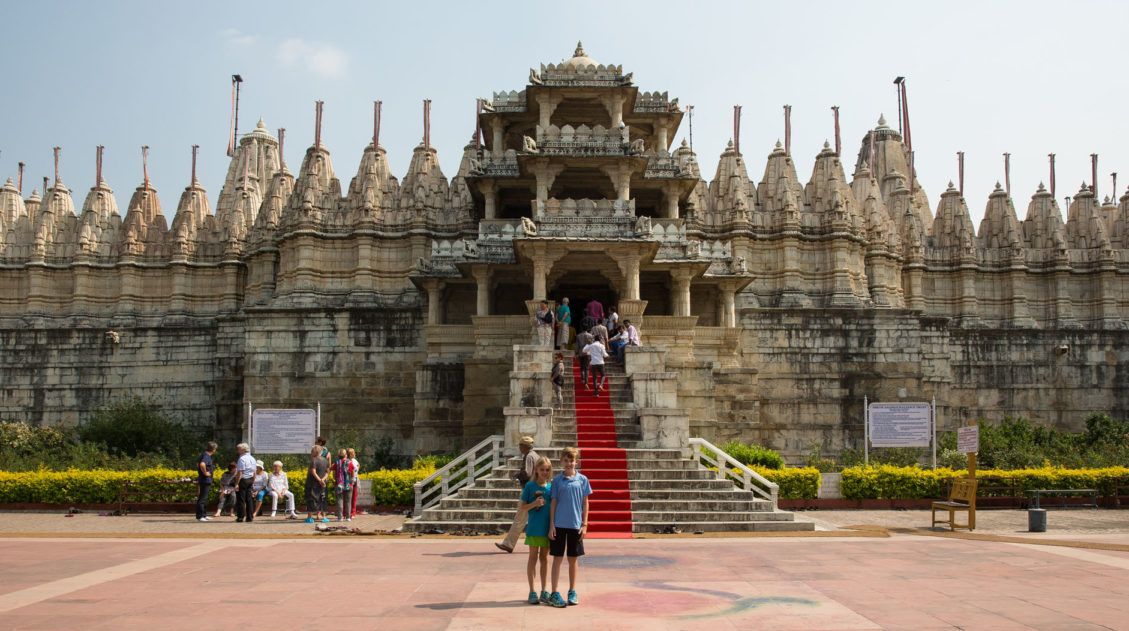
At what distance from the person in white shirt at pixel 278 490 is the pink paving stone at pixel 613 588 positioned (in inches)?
249

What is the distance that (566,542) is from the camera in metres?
11.9

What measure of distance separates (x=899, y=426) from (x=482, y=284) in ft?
42.7

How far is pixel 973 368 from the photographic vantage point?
4344 cm

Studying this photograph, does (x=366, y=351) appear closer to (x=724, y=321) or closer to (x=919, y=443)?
(x=724, y=321)

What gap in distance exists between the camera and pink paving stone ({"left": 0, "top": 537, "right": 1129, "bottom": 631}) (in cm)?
1071

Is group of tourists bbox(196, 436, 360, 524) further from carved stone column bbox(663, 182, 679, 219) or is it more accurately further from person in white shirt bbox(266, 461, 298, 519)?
carved stone column bbox(663, 182, 679, 219)

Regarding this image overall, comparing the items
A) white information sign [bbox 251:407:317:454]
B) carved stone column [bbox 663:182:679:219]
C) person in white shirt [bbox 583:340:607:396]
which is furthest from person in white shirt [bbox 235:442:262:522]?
carved stone column [bbox 663:182:679:219]

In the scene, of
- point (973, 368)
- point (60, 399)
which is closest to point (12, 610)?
point (60, 399)

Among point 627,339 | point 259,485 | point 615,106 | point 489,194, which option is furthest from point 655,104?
point 259,485

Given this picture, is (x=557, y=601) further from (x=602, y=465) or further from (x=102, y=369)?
(x=102, y=369)

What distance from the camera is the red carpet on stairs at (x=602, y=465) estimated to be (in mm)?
19694

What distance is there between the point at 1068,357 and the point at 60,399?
41424mm

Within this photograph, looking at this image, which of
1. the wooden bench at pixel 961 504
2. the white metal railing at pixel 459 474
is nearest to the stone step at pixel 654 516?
the white metal railing at pixel 459 474

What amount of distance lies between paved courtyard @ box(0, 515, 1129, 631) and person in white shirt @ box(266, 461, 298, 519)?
5.60 meters
